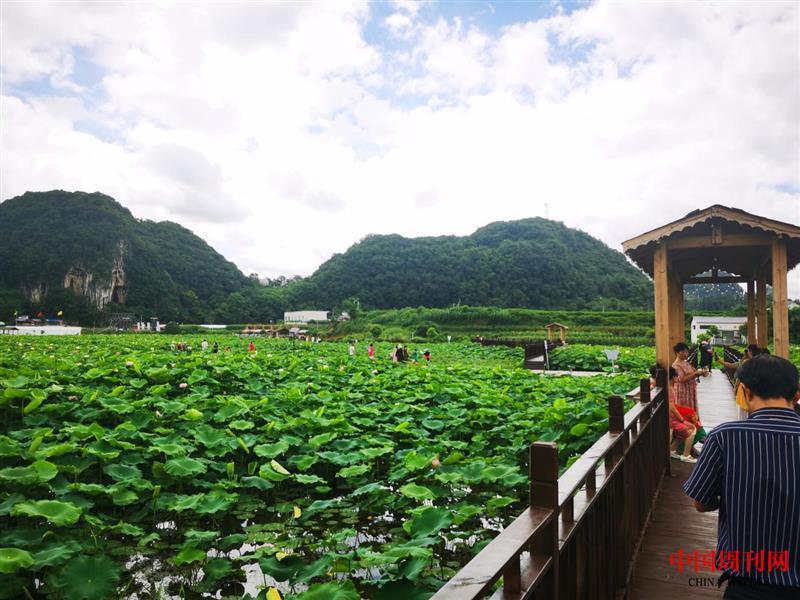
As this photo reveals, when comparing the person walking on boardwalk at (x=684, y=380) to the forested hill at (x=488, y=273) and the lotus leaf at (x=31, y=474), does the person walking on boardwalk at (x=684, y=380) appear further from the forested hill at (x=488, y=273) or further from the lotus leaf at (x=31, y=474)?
the forested hill at (x=488, y=273)

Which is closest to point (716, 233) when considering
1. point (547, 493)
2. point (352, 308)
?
point (547, 493)

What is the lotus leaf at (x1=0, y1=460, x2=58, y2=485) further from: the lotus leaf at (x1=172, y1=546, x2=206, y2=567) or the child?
the child

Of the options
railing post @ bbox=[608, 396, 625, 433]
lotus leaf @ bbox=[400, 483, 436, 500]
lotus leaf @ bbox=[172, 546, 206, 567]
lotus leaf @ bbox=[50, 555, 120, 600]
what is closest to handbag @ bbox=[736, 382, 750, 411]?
railing post @ bbox=[608, 396, 625, 433]

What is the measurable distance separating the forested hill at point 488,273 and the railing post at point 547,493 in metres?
55.4

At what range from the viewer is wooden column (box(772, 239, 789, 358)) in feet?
14.6

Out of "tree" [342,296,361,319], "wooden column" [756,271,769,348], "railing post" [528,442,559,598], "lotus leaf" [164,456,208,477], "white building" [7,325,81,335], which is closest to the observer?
"railing post" [528,442,559,598]

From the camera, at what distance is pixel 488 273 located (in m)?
61.8

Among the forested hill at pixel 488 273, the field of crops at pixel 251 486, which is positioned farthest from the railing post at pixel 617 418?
the forested hill at pixel 488 273

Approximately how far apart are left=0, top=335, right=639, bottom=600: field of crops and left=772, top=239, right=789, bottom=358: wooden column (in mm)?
1800

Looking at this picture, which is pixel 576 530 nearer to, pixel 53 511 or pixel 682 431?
pixel 53 511

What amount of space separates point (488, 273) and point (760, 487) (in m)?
61.3

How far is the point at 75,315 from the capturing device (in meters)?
60.7

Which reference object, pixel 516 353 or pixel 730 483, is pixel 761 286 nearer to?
pixel 730 483

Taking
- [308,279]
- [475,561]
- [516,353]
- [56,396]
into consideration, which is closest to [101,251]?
[308,279]
